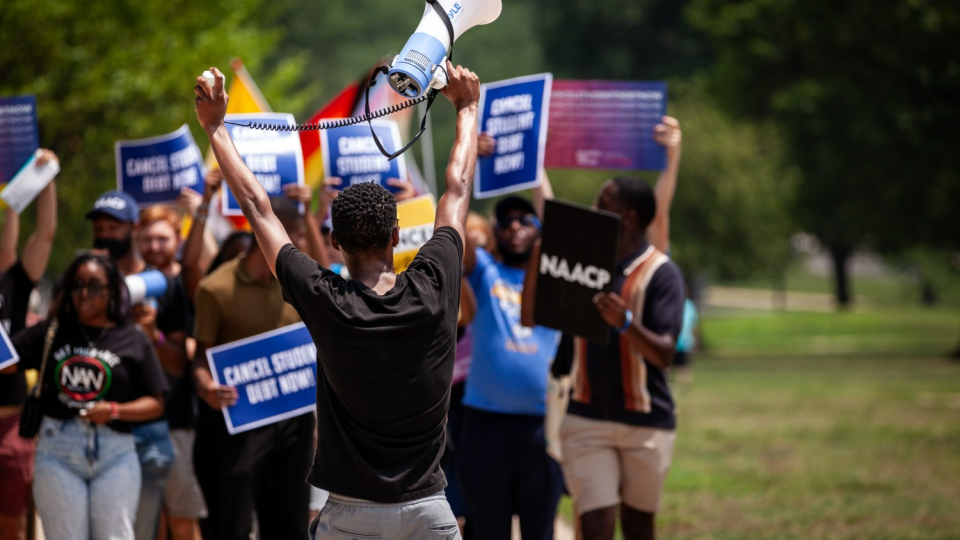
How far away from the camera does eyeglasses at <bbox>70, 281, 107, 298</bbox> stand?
18.6 feet

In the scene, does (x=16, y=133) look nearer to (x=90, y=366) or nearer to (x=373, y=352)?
(x=90, y=366)

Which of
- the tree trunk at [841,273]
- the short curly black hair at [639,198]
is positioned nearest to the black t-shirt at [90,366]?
the short curly black hair at [639,198]

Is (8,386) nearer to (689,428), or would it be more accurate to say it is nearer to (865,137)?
(689,428)

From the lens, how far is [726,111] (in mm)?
34156

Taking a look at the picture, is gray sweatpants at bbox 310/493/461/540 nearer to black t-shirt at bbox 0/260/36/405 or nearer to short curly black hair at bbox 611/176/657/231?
short curly black hair at bbox 611/176/657/231

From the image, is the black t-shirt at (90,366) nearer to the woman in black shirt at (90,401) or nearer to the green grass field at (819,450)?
the woman in black shirt at (90,401)

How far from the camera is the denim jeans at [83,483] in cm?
536

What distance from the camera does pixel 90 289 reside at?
5684 millimetres

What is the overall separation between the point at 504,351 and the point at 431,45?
2894 millimetres

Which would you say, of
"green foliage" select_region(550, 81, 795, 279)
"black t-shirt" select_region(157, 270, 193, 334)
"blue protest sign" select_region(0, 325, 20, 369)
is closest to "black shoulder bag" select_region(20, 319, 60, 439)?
"blue protest sign" select_region(0, 325, 20, 369)

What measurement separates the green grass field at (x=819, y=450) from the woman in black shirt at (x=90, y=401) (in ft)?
14.6

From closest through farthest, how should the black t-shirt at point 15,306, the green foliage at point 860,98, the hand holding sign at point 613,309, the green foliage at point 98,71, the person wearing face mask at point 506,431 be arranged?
1. the hand holding sign at point 613,309
2. the black t-shirt at point 15,306
3. the person wearing face mask at point 506,431
4. the green foliage at point 98,71
5. the green foliage at point 860,98

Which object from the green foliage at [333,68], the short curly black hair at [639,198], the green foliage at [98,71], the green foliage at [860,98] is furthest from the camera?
the green foliage at [860,98]

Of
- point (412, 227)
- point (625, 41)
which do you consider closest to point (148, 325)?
point (412, 227)
